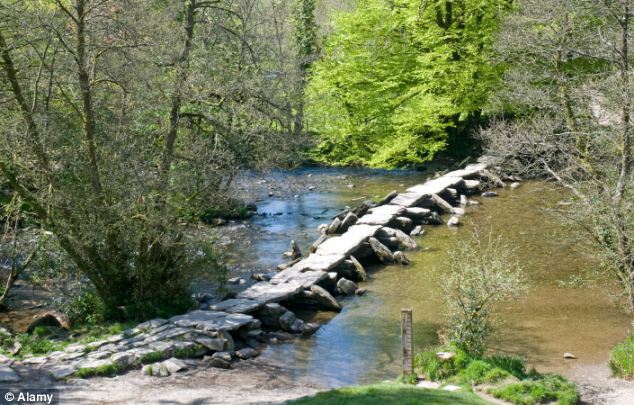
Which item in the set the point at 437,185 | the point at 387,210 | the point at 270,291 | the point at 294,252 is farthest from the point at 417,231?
the point at 270,291

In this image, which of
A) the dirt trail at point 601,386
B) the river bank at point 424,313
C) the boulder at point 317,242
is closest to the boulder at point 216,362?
the river bank at point 424,313

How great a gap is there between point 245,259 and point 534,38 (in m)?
9.71

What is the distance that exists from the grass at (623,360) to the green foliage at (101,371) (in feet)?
26.8

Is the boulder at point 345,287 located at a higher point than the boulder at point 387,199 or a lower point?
lower

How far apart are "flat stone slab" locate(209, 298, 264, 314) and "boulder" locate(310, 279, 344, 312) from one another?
158 cm

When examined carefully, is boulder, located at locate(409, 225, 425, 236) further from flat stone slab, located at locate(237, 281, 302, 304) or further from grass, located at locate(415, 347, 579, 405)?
grass, located at locate(415, 347, 579, 405)

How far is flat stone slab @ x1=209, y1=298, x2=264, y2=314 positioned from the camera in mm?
14922

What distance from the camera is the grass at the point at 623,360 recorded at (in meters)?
11.7

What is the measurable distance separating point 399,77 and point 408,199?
6.33m

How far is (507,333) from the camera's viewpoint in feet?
47.1

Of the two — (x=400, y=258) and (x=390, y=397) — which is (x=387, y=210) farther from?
(x=390, y=397)

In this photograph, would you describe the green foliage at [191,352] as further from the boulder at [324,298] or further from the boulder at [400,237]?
the boulder at [400,237]

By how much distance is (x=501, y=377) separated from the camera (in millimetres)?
11148

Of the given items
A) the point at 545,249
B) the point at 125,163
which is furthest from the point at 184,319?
the point at 545,249
